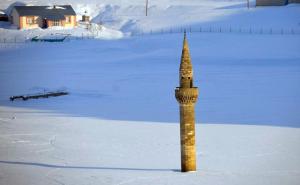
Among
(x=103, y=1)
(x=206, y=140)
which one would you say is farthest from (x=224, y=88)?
(x=103, y=1)

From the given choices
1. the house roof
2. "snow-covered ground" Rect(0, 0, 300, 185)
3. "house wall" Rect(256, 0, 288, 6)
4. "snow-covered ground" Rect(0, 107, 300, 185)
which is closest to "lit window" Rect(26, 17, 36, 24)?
the house roof

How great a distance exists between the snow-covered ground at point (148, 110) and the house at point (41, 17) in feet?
20.9

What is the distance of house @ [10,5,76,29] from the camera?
7375 centimetres

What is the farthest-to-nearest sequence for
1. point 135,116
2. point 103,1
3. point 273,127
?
point 103,1, point 135,116, point 273,127

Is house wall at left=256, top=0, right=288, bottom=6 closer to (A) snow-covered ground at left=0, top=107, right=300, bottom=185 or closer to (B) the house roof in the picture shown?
(B) the house roof

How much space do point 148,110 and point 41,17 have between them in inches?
1944

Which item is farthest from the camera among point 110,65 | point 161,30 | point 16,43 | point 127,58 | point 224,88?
point 161,30

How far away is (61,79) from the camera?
132ft

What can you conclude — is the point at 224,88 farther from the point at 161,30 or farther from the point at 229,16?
the point at 229,16

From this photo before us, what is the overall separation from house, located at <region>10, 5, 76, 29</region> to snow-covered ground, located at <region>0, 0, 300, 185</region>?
20.9ft

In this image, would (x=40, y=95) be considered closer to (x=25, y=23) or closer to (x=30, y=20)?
(x=25, y=23)

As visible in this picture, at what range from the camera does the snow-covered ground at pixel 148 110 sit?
16.2 m

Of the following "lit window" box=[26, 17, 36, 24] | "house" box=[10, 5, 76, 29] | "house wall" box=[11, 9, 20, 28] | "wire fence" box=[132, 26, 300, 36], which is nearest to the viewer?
"wire fence" box=[132, 26, 300, 36]

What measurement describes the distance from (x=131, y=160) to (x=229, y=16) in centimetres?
5577
